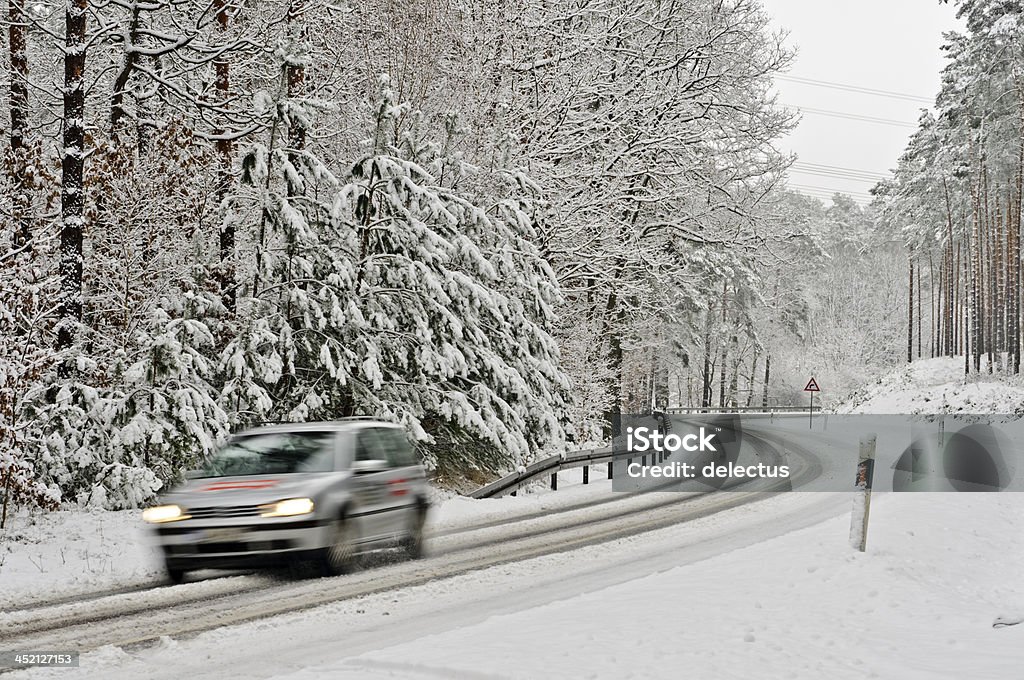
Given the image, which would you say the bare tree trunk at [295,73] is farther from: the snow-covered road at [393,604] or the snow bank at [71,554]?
the snow-covered road at [393,604]

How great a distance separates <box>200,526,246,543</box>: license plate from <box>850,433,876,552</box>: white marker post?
24.3 ft

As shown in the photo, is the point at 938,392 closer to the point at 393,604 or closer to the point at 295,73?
the point at 295,73

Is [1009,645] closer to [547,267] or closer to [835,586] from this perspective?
[835,586]

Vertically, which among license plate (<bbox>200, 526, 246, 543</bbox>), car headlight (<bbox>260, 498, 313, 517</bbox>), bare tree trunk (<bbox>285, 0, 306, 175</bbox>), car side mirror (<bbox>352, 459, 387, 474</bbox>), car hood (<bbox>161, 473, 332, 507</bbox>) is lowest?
license plate (<bbox>200, 526, 246, 543</bbox>)

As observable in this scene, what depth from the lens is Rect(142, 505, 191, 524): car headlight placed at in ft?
31.9

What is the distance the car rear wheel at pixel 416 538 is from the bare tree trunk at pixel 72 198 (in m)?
5.88

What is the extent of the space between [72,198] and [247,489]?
21.5 ft

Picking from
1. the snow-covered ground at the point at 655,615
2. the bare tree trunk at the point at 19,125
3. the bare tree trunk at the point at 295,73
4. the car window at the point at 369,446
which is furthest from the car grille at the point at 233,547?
the bare tree trunk at the point at 295,73

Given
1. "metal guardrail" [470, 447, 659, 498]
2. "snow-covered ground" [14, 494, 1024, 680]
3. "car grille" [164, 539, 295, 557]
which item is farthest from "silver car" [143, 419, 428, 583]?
"metal guardrail" [470, 447, 659, 498]

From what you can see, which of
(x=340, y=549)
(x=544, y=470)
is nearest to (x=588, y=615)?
(x=340, y=549)

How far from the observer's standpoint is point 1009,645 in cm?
778

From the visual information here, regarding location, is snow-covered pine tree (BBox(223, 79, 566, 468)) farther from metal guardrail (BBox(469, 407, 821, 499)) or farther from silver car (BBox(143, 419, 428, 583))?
silver car (BBox(143, 419, 428, 583))

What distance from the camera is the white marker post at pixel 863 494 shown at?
38.2 feet

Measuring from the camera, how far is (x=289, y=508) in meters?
9.68
